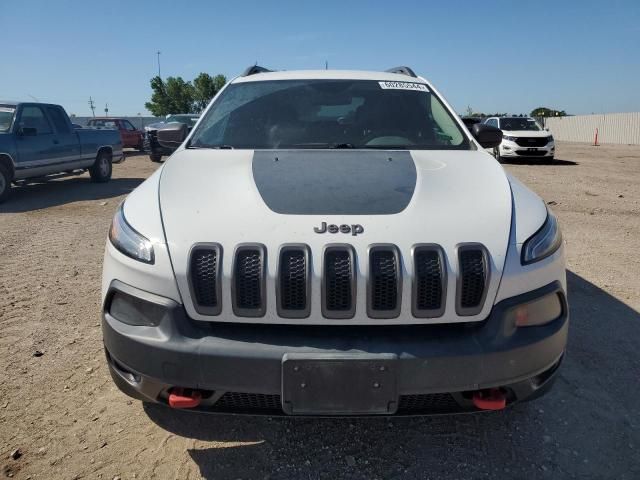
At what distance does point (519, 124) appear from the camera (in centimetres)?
1866

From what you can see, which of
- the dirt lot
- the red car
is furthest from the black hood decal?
the red car

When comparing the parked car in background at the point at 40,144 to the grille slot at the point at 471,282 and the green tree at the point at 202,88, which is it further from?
the green tree at the point at 202,88

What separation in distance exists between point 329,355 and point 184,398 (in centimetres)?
63

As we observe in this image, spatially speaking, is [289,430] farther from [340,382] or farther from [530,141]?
[530,141]

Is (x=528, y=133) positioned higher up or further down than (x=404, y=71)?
further down

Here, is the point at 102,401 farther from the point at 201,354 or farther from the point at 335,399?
the point at 335,399

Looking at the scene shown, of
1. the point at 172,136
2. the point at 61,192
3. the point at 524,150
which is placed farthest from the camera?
the point at 524,150

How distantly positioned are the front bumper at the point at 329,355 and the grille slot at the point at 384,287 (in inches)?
4.3

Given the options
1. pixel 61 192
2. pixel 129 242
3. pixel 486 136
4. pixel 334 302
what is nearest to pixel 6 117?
pixel 61 192

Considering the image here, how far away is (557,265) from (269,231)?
49.6 inches

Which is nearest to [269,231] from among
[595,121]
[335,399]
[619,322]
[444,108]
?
[335,399]

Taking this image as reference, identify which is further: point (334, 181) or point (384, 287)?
point (334, 181)

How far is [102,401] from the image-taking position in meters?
2.91

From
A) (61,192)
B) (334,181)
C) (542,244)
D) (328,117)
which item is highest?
(328,117)
